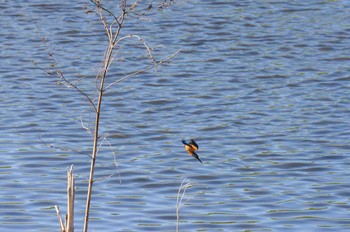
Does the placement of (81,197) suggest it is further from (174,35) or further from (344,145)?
(174,35)

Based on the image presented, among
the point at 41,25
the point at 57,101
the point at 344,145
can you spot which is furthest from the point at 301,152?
the point at 41,25

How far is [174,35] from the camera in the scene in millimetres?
15828

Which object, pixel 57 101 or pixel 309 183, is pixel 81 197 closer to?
pixel 309 183

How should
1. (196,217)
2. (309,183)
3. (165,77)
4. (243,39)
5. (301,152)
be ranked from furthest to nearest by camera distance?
(243,39), (165,77), (301,152), (309,183), (196,217)

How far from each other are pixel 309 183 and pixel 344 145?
135 cm

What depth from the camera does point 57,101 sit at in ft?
42.3

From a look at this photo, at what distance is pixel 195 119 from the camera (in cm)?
1205

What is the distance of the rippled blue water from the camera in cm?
909

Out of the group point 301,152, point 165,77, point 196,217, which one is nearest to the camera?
point 196,217

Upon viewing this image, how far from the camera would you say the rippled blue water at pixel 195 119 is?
9086mm

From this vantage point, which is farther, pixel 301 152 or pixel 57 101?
pixel 57 101

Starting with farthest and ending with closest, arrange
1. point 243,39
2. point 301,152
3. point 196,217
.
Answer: point 243,39, point 301,152, point 196,217

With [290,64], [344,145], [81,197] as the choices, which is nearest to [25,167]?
[81,197]

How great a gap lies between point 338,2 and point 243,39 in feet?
6.89
